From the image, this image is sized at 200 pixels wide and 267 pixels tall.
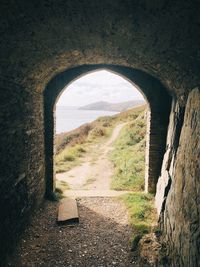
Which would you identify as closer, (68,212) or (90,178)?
(68,212)

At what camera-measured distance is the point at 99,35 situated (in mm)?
3760

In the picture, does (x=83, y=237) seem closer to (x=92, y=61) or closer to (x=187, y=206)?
(x=187, y=206)

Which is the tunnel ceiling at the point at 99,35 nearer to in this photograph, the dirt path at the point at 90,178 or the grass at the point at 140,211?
the grass at the point at 140,211

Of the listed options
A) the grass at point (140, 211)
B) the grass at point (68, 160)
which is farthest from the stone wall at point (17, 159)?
the grass at point (68, 160)

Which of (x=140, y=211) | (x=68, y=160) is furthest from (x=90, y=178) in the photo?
(x=140, y=211)

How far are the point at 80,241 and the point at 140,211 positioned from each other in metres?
1.77

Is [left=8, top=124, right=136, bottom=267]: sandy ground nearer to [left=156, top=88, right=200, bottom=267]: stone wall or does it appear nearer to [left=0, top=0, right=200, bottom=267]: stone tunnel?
[left=0, top=0, right=200, bottom=267]: stone tunnel

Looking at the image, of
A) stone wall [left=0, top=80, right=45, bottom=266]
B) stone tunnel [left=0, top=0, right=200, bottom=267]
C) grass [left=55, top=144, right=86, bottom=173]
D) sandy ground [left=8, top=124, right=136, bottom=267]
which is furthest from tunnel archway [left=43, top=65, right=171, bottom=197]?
grass [left=55, top=144, right=86, bottom=173]

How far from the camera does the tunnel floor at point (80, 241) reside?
406 cm

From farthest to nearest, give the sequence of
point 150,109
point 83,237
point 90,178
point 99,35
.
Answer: point 90,178, point 150,109, point 83,237, point 99,35

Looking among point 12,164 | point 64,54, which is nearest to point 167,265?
point 12,164

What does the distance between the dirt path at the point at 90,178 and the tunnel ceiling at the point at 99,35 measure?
3985mm

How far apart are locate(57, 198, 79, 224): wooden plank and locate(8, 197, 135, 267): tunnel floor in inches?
5.4

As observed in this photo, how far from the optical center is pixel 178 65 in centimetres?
436
